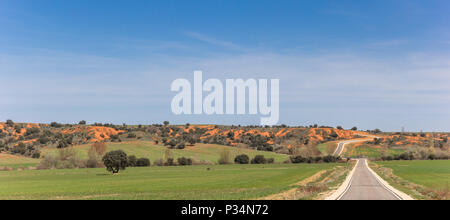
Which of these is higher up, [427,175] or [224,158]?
[427,175]

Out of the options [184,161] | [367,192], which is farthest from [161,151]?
[367,192]

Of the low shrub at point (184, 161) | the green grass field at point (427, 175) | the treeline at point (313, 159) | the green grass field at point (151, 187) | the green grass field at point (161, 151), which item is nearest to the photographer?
the green grass field at point (151, 187)

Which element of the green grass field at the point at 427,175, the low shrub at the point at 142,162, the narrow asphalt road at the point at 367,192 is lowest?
the low shrub at the point at 142,162

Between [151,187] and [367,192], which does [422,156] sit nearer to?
[151,187]

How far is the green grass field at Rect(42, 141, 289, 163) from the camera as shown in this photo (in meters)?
142

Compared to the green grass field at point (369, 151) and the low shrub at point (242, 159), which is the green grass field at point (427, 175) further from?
the green grass field at point (369, 151)

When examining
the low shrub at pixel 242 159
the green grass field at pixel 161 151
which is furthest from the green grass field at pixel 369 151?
the low shrub at pixel 242 159

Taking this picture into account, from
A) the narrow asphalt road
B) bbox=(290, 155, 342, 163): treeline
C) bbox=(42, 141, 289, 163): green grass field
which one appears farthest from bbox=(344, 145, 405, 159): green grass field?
the narrow asphalt road

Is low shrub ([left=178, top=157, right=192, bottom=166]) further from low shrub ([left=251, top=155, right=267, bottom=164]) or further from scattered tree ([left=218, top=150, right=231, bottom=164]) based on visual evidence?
low shrub ([left=251, top=155, right=267, bottom=164])

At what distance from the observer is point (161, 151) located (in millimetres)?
Answer: 151875

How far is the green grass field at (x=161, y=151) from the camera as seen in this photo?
14175cm

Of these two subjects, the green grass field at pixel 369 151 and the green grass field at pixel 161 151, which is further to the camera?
the green grass field at pixel 369 151

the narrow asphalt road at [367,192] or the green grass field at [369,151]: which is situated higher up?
the narrow asphalt road at [367,192]
